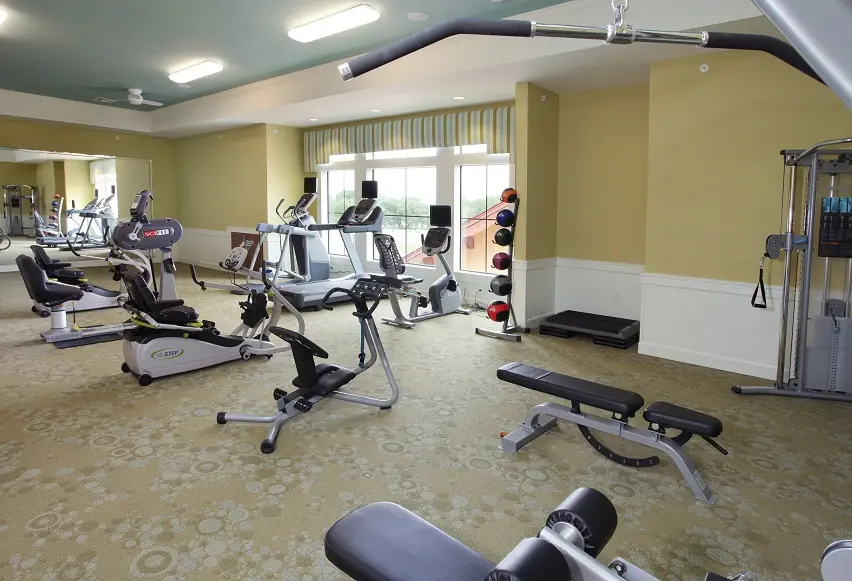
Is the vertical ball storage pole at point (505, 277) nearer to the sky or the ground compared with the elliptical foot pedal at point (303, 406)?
nearer to the sky

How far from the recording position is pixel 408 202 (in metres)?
8.34

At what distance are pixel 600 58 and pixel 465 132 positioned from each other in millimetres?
2537

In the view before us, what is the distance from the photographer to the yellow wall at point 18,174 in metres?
9.91

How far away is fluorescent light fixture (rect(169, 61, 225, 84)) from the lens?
272 inches

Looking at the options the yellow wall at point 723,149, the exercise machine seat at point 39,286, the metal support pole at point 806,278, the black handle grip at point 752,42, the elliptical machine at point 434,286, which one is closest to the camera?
the black handle grip at point 752,42

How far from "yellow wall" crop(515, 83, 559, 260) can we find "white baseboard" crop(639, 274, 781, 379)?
137 centimetres

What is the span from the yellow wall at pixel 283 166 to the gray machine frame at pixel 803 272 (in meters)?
7.24

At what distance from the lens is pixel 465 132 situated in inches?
285

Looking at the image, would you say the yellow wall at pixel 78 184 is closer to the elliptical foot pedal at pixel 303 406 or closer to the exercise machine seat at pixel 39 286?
the exercise machine seat at pixel 39 286

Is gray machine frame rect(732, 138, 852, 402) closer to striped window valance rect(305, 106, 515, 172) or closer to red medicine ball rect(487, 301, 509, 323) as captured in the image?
red medicine ball rect(487, 301, 509, 323)

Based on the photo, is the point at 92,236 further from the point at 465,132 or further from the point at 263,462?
the point at 263,462

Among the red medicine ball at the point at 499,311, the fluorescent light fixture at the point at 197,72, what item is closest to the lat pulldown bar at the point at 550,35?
the red medicine ball at the point at 499,311

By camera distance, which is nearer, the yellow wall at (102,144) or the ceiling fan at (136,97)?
the ceiling fan at (136,97)

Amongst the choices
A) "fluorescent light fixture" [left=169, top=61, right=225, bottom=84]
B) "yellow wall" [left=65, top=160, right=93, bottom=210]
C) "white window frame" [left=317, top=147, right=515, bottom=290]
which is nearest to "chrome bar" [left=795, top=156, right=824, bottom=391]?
"white window frame" [left=317, top=147, right=515, bottom=290]
